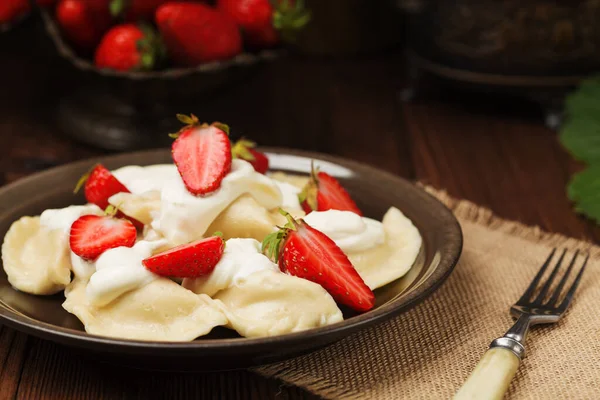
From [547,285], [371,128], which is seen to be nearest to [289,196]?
[547,285]

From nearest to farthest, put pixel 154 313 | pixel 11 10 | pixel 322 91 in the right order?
pixel 154 313 < pixel 11 10 < pixel 322 91

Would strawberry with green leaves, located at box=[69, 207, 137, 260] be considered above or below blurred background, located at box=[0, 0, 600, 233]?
above

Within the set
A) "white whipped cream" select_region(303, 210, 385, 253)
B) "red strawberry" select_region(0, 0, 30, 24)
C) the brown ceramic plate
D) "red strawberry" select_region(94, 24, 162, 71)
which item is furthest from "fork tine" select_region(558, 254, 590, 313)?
"red strawberry" select_region(0, 0, 30, 24)

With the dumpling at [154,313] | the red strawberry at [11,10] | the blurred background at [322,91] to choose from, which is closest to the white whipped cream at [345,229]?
the dumpling at [154,313]

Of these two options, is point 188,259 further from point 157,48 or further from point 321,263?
point 157,48

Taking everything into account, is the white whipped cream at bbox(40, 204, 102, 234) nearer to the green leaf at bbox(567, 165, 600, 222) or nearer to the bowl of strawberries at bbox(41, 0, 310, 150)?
the bowl of strawberries at bbox(41, 0, 310, 150)

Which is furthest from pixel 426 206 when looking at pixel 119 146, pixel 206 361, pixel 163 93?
pixel 119 146
